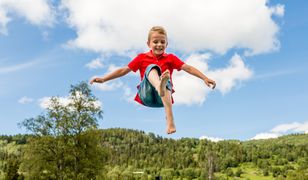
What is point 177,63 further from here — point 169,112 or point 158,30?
point 169,112

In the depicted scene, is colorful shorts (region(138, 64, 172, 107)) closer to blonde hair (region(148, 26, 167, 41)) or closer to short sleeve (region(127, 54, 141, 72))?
short sleeve (region(127, 54, 141, 72))

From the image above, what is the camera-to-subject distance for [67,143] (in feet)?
115

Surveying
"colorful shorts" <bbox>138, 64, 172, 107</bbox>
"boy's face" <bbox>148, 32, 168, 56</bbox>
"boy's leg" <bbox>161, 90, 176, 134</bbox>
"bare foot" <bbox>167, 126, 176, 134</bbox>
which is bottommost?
"bare foot" <bbox>167, 126, 176, 134</bbox>

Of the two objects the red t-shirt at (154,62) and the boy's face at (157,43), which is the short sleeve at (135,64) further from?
the boy's face at (157,43)

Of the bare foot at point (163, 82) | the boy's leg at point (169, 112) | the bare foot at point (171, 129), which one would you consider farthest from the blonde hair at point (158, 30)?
the bare foot at point (171, 129)

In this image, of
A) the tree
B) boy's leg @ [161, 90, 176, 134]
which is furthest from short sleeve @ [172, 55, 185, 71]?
the tree

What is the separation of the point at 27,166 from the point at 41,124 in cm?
383

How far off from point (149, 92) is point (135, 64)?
558mm

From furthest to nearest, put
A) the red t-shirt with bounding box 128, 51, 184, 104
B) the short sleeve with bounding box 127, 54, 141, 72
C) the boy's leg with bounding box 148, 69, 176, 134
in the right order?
the short sleeve with bounding box 127, 54, 141, 72
the red t-shirt with bounding box 128, 51, 184, 104
the boy's leg with bounding box 148, 69, 176, 134

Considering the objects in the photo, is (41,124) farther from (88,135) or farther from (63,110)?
(88,135)

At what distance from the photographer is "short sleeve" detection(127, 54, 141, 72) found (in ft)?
21.0

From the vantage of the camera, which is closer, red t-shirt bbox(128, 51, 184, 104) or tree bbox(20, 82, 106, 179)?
red t-shirt bbox(128, 51, 184, 104)

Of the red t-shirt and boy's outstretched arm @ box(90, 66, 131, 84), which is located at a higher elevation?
the red t-shirt

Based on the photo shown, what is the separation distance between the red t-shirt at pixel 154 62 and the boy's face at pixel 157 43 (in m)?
0.17
